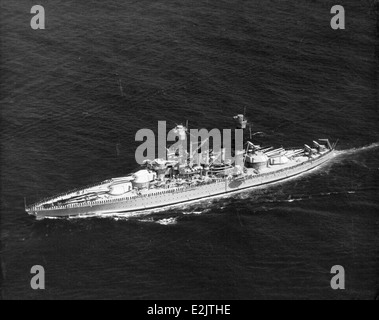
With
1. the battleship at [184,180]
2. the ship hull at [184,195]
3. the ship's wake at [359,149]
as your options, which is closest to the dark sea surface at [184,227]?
the ship's wake at [359,149]

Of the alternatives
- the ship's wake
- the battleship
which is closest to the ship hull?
the battleship

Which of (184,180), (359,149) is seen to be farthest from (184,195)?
(359,149)

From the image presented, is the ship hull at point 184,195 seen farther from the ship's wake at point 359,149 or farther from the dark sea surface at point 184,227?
the dark sea surface at point 184,227

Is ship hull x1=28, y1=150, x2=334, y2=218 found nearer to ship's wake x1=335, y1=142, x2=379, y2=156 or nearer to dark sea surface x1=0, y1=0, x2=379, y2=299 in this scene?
ship's wake x1=335, y1=142, x2=379, y2=156

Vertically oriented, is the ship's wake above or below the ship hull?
above

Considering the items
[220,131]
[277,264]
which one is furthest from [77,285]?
[220,131]

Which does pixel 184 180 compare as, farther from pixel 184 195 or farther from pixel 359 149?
pixel 359 149

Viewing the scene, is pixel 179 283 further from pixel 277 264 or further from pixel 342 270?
pixel 342 270
